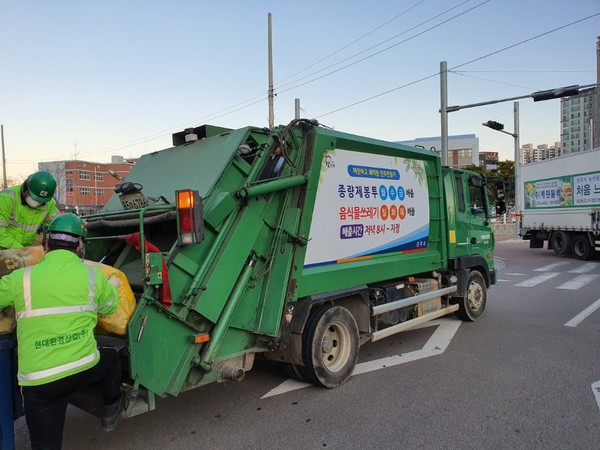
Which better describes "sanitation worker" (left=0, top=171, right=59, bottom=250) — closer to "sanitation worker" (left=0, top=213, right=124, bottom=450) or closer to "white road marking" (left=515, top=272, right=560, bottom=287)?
"sanitation worker" (left=0, top=213, right=124, bottom=450)

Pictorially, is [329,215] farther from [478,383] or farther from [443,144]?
[443,144]

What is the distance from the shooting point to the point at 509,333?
6.66 meters

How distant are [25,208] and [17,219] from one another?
0.39 ft

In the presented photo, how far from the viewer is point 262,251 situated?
4074 mm

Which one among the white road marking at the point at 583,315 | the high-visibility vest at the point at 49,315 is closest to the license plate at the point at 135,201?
the high-visibility vest at the point at 49,315

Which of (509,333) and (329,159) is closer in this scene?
(329,159)

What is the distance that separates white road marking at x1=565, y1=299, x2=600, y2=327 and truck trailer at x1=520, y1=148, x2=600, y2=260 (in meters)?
8.79

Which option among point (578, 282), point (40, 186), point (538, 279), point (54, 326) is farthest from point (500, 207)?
point (54, 326)

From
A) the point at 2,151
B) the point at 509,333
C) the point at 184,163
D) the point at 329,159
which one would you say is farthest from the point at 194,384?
the point at 2,151

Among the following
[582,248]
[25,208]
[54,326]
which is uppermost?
Result: [25,208]

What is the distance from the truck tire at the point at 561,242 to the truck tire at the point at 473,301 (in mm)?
12386

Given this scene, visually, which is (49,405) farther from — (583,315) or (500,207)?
(583,315)

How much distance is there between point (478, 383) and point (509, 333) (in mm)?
2335

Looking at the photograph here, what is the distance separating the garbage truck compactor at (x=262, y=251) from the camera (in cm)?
335
